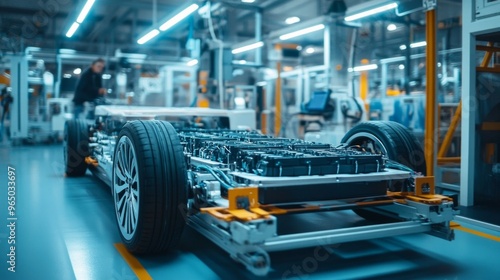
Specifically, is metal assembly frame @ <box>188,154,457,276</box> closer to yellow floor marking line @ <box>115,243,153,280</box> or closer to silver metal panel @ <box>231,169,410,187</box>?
silver metal panel @ <box>231,169,410,187</box>

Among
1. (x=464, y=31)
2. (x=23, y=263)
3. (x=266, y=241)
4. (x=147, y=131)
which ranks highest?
(x=464, y=31)

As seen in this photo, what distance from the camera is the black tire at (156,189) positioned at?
273 centimetres

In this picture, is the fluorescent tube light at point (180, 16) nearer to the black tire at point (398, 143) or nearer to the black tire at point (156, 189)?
the black tire at point (398, 143)

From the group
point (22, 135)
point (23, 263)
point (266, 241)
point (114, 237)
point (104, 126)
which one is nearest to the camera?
point (266, 241)

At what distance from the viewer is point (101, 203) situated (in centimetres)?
485

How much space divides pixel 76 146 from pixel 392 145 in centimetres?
479

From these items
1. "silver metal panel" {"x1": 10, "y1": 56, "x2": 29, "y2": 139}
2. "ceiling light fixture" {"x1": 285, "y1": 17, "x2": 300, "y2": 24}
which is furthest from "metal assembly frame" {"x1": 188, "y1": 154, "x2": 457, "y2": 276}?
"ceiling light fixture" {"x1": 285, "y1": 17, "x2": 300, "y2": 24}

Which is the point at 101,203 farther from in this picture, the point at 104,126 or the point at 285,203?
the point at 285,203

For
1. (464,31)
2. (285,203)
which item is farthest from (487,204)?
(285,203)

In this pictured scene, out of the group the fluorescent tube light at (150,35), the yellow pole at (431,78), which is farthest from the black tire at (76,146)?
the fluorescent tube light at (150,35)

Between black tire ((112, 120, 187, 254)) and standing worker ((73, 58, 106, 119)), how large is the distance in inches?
209

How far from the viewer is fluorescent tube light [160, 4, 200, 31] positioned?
8.77 m

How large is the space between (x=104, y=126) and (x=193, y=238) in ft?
10.3

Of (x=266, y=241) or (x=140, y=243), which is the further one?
(x=140, y=243)
